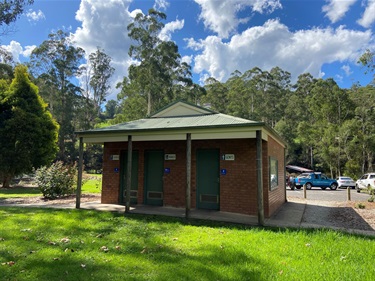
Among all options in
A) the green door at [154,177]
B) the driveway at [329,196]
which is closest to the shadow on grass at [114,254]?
the green door at [154,177]

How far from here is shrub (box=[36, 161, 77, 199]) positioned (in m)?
11.9

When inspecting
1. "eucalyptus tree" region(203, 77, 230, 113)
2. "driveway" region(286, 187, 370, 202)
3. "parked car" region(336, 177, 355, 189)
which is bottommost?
"driveway" region(286, 187, 370, 202)

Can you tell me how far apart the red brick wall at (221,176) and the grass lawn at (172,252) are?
6.14 ft

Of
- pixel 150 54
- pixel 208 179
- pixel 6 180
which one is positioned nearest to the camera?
pixel 208 179

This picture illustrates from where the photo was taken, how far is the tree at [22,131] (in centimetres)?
1611

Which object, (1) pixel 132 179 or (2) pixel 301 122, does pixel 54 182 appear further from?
(2) pixel 301 122

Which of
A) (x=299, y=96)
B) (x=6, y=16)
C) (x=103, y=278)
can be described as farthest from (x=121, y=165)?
(x=299, y=96)

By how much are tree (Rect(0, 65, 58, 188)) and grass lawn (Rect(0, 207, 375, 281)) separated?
11.0m

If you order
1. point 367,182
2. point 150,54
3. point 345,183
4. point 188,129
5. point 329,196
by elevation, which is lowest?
point 329,196

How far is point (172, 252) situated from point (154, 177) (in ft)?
17.5

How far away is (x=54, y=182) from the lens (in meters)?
11.9

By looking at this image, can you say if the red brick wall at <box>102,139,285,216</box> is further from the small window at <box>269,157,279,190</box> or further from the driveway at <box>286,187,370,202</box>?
the driveway at <box>286,187,370,202</box>

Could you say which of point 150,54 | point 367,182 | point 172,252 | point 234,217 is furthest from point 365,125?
point 172,252

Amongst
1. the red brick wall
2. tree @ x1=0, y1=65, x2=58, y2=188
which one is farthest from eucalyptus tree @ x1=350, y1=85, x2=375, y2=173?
tree @ x1=0, y1=65, x2=58, y2=188
